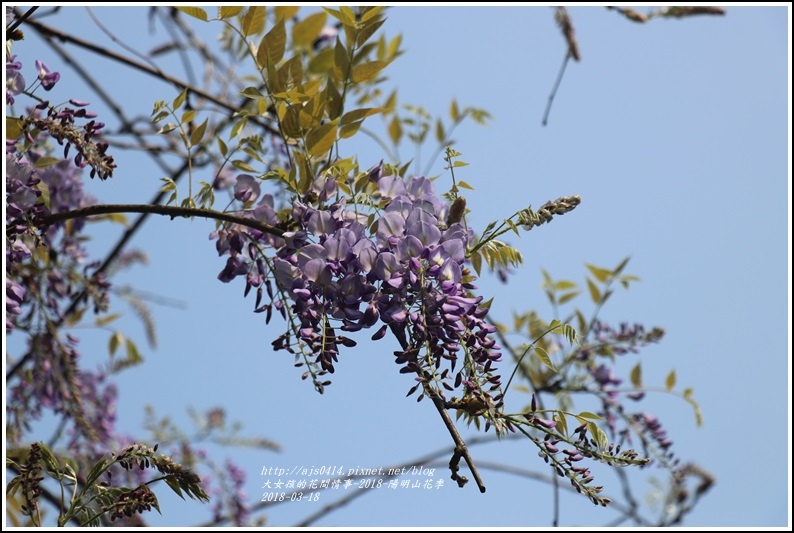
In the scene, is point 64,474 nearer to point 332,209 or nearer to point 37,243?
point 37,243

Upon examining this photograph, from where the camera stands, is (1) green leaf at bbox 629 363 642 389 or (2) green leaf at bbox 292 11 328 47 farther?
(1) green leaf at bbox 629 363 642 389

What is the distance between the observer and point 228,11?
109 cm

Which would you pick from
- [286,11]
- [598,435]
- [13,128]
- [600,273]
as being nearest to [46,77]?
[13,128]

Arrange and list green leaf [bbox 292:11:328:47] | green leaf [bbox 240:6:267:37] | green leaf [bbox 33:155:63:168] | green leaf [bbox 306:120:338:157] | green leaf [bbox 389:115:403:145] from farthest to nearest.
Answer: green leaf [bbox 389:115:403:145] < green leaf [bbox 292:11:328:47] < green leaf [bbox 33:155:63:168] < green leaf [bbox 240:6:267:37] < green leaf [bbox 306:120:338:157]

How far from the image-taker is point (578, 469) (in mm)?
814

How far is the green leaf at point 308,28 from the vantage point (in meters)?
1.60

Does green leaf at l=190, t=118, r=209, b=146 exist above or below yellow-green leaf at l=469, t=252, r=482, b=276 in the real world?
above

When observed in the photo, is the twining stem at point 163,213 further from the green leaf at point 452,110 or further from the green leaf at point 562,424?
the green leaf at point 452,110

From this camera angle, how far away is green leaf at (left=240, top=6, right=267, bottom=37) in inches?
43.3

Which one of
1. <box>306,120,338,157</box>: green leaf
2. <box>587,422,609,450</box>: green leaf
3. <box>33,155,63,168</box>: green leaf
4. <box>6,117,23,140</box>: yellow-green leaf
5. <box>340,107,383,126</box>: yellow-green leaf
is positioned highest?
<box>33,155,63,168</box>: green leaf

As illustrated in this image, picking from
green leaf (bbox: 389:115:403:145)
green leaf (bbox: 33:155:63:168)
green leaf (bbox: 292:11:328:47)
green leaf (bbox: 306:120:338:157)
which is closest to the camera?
green leaf (bbox: 306:120:338:157)

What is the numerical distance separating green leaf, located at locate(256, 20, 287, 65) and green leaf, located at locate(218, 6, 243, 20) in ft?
0.27

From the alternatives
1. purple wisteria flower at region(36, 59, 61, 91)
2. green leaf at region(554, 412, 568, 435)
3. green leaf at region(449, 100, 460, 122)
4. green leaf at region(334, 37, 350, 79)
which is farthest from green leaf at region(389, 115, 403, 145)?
green leaf at region(554, 412, 568, 435)

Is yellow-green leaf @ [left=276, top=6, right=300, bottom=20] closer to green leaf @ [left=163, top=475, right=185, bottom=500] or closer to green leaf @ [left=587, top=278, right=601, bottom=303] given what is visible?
green leaf @ [left=163, top=475, right=185, bottom=500]
